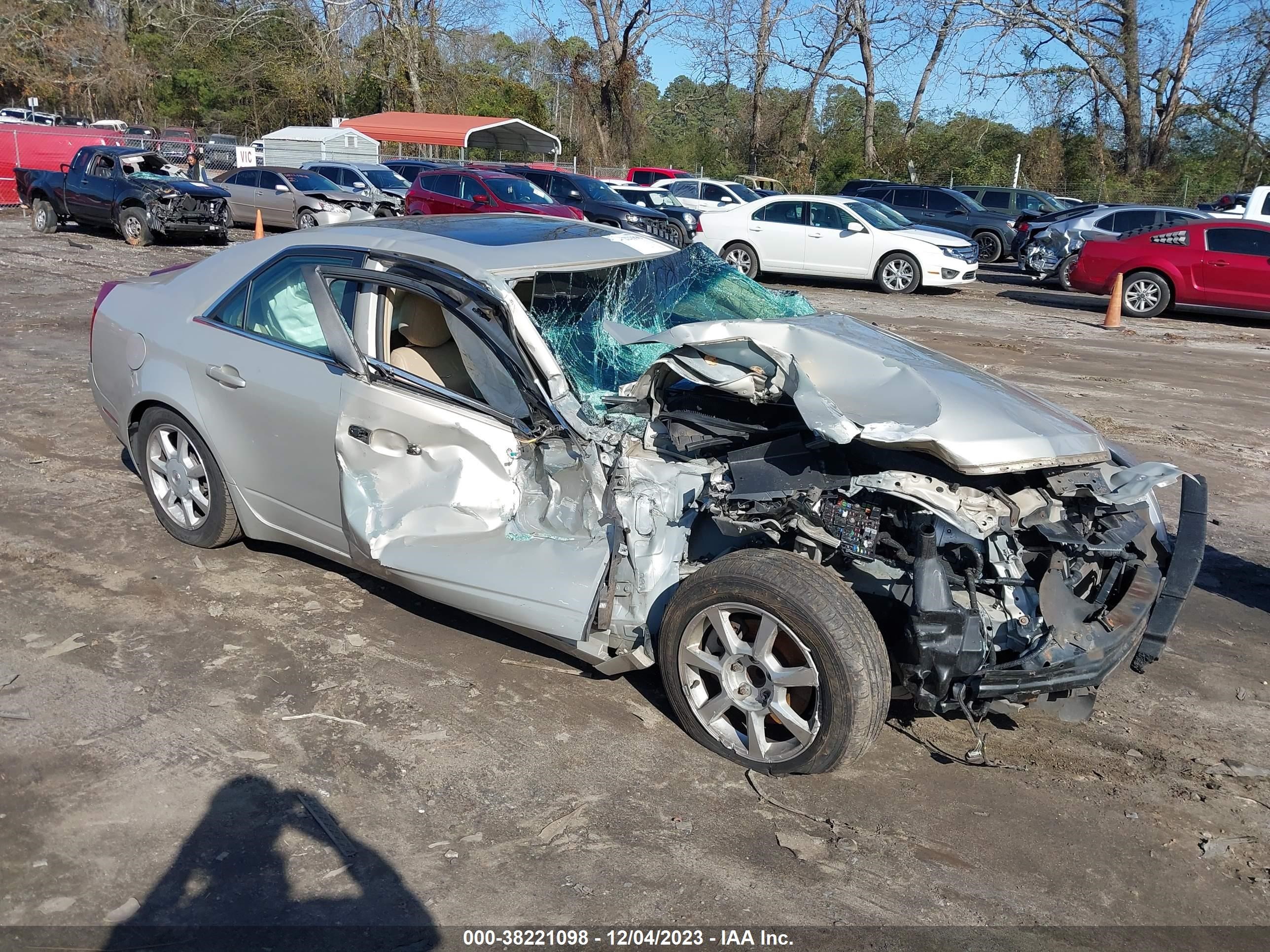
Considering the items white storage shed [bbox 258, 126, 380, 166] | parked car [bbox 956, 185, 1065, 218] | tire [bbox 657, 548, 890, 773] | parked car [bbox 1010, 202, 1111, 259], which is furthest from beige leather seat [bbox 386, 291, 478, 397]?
white storage shed [bbox 258, 126, 380, 166]

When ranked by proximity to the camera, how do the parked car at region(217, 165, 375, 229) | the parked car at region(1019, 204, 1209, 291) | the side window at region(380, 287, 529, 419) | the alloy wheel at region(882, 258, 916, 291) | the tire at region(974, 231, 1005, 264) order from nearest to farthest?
the side window at region(380, 287, 529, 419)
the alloy wheel at region(882, 258, 916, 291)
the parked car at region(1019, 204, 1209, 291)
the parked car at region(217, 165, 375, 229)
the tire at region(974, 231, 1005, 264)

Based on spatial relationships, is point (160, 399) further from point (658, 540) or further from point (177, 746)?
point (658, 540)

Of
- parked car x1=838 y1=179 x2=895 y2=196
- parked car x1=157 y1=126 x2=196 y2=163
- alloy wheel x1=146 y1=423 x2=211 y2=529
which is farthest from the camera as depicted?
parked car x1=157 y1=126 x2=196 y2=163

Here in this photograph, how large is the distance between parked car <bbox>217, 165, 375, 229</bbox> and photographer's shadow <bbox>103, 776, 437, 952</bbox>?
20.0 meters

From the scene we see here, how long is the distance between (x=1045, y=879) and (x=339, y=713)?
2.50 m

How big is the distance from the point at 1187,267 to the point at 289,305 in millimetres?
14308

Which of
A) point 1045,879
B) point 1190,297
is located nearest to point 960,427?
point 1045,879

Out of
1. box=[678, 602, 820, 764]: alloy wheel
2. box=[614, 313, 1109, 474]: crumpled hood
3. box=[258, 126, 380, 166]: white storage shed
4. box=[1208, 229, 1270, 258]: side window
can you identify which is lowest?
box=[678, 602, 820, 764]: alloy wheel

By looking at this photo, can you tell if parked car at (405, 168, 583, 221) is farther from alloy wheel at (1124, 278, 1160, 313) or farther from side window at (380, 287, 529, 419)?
side window at (380, 287, 529, 419)

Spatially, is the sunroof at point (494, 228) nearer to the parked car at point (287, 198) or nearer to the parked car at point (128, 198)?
the parked car at point (128, 198)

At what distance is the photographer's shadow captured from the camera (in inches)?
110

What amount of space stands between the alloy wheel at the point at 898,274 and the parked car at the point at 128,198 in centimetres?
1234

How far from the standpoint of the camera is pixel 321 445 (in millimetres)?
4367

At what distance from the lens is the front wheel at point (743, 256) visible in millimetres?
19000
